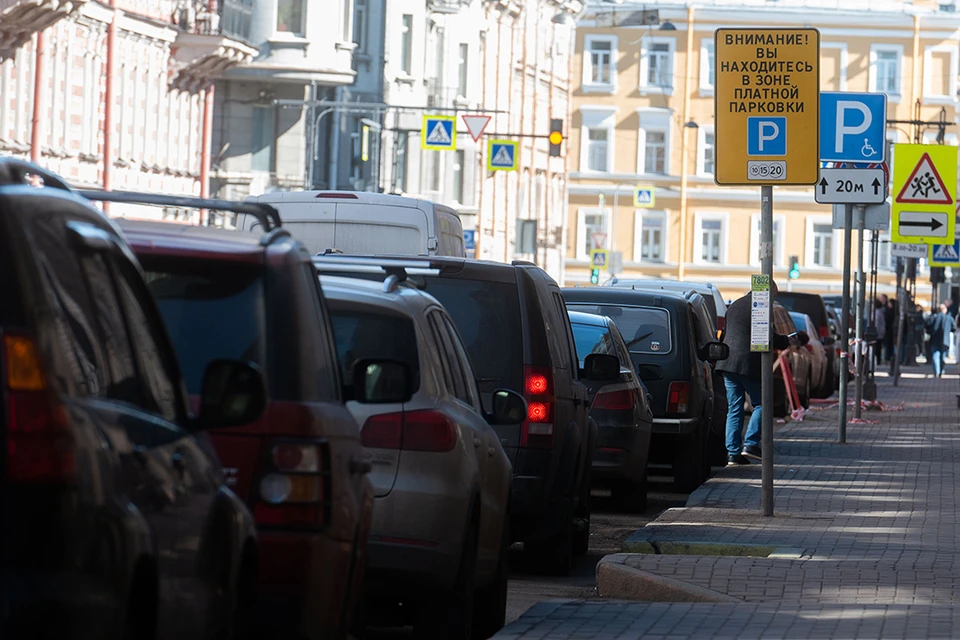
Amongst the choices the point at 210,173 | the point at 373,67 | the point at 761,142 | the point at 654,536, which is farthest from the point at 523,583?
the point at 373,67

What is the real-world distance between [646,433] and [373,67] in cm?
4897

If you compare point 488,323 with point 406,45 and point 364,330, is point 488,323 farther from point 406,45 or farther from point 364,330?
point 406,45

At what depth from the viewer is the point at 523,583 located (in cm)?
1210

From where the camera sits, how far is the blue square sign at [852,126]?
20.2m

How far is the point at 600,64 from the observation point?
320 ft

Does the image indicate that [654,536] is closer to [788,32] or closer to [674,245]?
[788,32]

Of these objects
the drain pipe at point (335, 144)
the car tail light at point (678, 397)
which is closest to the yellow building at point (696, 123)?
the drain pipe at point (335, 144)

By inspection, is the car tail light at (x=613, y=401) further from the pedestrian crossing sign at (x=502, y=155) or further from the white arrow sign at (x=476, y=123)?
the pedestrian crossing sign at (x=502, y=155)

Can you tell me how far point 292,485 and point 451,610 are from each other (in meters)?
2.39

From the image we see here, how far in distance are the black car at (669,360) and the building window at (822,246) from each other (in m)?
78.2

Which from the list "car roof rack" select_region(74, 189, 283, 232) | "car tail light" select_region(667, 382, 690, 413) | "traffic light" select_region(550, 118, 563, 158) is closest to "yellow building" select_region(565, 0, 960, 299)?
"traffic light" select_region(550, 118, 563, 158)

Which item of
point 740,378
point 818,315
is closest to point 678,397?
point 740,378

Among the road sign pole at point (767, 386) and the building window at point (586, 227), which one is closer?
the road sign pole at point (767, 386)

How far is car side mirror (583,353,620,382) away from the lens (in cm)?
1434
